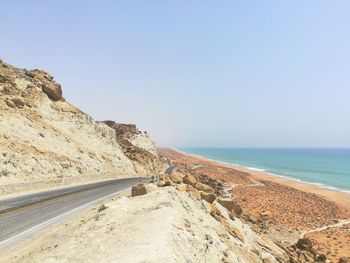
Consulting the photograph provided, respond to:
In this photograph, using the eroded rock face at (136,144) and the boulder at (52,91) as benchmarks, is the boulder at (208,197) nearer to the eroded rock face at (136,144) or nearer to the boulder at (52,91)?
the boulder at (52,91)

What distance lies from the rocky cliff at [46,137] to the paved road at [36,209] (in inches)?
233

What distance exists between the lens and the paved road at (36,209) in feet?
53.0

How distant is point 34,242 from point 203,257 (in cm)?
755

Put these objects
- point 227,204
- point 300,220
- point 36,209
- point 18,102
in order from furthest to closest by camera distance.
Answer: point 18,102
point 300,220
point 227,204
point 36,209

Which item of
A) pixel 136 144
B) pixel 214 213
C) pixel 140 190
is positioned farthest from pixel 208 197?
pixel 136 144

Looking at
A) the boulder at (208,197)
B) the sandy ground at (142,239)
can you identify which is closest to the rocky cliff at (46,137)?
the sandy ground at (142,239)

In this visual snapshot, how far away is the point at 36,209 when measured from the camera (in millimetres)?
20656

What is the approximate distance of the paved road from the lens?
53.0 feet

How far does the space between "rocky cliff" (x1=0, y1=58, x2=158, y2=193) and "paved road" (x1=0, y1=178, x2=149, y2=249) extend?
592 centimetres

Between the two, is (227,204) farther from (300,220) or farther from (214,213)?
(300,220)

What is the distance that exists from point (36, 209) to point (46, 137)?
21442 millimetres

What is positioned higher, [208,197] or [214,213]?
[208,197]

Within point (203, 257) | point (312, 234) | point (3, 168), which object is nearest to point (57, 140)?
point (3, 168)

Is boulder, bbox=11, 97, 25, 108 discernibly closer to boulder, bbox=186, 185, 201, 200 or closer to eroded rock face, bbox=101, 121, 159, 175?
eroded rock face, bbox=101, 121, 159, 175
